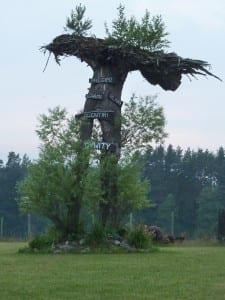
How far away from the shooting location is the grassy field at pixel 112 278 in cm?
923

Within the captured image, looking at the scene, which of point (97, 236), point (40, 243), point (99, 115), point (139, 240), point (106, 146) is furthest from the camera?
point (99, 115)

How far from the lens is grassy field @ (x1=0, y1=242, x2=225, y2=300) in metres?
9.23

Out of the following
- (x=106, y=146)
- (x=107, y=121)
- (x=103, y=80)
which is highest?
(x=103, y=80)

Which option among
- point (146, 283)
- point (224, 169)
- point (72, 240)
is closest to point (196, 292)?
point (146, 283)

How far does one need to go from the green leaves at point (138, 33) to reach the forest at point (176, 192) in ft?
149

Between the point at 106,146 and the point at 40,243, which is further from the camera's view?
the point at 106,146

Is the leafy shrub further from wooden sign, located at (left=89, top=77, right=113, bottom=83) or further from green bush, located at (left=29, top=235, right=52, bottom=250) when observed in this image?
wooden sign, located at (left=89, top=77, right=113, bottom=83)

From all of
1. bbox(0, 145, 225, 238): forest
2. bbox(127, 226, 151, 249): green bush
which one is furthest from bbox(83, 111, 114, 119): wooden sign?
bbox(0, 145, 225, 238): forest

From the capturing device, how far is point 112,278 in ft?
36.4

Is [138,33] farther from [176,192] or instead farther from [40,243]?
[176,192]

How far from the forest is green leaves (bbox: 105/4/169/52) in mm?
45381

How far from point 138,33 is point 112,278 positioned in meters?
10.7

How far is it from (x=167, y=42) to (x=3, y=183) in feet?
212

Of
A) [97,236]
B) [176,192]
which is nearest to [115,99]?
[97,236]
